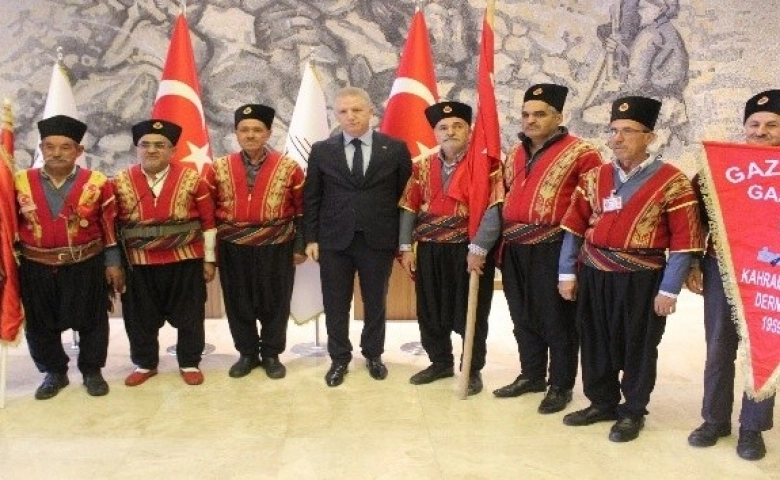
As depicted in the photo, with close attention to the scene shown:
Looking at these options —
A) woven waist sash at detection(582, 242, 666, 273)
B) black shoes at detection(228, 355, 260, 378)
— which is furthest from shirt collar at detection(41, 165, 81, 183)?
woven waist sash at detection(582, 242, 666, 273)

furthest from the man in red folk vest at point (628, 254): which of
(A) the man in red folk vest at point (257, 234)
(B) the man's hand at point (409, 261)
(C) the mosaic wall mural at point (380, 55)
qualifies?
(C) the mosaic wall mural at point (380, 55)

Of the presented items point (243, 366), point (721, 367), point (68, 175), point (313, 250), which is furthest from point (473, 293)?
point (68, 175)

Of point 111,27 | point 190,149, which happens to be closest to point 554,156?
point 190,149

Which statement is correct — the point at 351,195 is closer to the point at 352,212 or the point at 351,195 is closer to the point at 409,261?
the point at 352,212

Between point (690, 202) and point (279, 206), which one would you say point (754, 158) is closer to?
point (690, 202)

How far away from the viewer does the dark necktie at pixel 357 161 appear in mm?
3523

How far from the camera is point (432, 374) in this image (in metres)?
3.70

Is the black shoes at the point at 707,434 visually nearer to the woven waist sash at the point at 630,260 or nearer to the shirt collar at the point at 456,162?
the woven waist sash at the point at 630,260

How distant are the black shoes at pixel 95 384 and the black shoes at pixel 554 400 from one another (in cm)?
215

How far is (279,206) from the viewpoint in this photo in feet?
11.9

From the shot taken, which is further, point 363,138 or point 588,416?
point 363,138

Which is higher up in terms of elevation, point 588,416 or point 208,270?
point 208,270

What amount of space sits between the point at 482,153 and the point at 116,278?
1.92m

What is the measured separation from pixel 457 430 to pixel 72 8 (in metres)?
4.86
